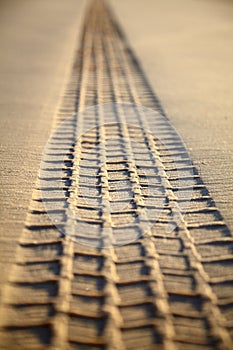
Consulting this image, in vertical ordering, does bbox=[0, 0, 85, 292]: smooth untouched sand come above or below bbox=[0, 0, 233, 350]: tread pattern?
above

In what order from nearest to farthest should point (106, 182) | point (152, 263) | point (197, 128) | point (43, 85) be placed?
1. point (152, 263)
2. point (106, 182)
3. point (197, 128)
4. point (43, 85)

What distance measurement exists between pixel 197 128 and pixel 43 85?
2.22 meters

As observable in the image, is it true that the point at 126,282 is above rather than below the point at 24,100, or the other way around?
below

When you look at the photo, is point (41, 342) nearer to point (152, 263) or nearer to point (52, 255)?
point (52, 255)

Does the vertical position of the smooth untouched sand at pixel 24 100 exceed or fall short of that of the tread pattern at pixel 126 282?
it exceeds it

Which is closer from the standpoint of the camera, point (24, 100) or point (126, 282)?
point (126, 282)

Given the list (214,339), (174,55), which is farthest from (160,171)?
(174,55)

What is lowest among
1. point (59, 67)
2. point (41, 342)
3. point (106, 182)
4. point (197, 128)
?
point (41, 342)

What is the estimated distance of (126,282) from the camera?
1760 mm

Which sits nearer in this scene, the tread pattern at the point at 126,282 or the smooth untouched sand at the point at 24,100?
the tread pattern at the point at 126,282

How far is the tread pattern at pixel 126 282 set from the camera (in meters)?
1.53

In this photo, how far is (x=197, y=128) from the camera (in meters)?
3.27

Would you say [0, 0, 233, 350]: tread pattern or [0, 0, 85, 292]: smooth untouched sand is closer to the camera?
[0, 0, 233, 350]: tread pattern

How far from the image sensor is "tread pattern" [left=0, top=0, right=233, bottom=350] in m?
1.53
